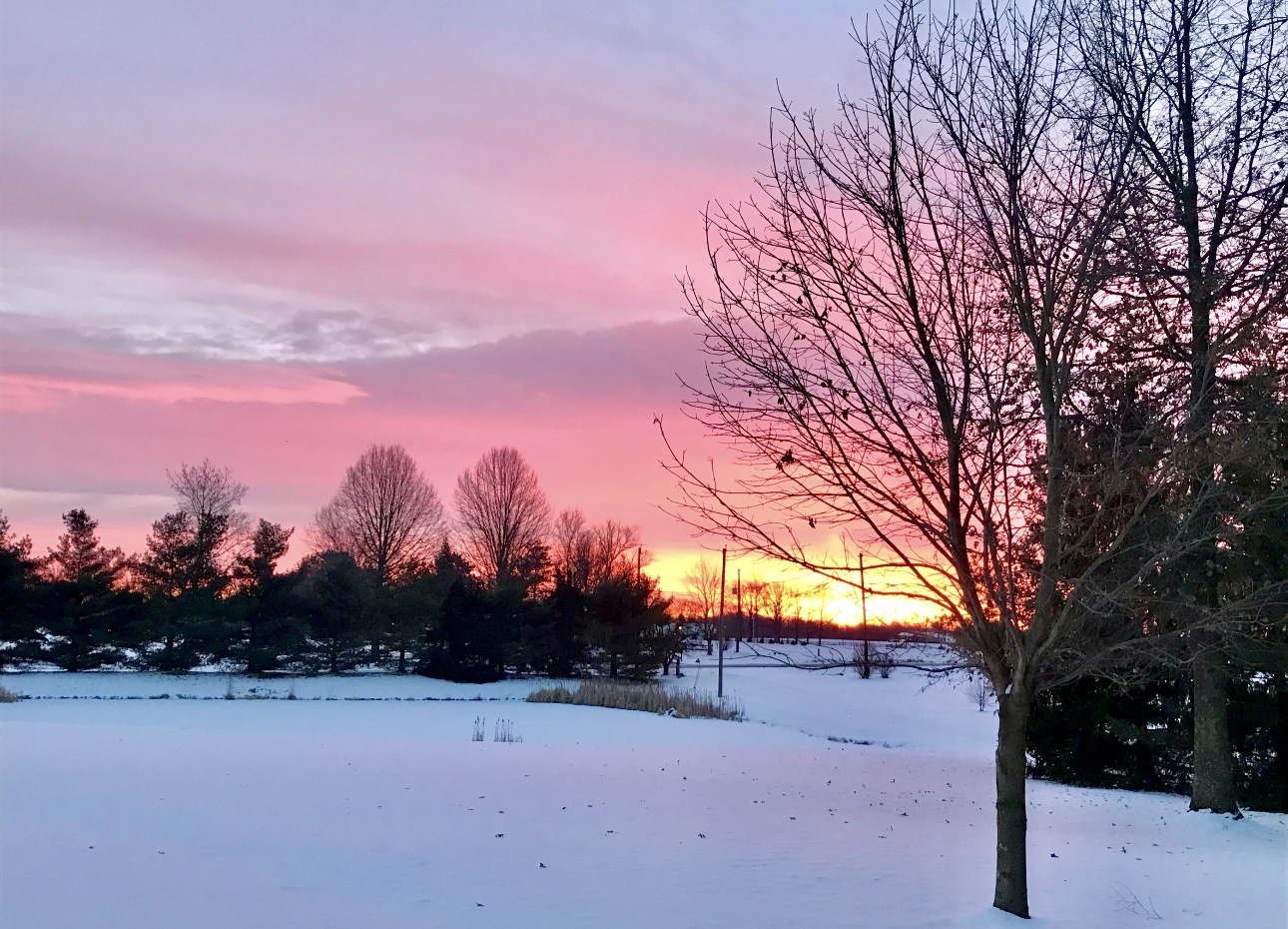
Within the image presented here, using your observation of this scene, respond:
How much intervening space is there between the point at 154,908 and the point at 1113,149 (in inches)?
302

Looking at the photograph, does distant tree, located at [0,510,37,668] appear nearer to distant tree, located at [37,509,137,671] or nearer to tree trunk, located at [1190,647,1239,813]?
distant tree, located at [37,509,137,671]

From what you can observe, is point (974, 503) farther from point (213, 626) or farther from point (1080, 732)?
point (213, 626)

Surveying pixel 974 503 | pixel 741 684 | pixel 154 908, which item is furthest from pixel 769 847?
pixel 741 684

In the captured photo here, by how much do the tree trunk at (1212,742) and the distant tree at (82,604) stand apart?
34410mm

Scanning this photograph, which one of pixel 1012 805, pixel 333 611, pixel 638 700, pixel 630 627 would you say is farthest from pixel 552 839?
pixel 333 611

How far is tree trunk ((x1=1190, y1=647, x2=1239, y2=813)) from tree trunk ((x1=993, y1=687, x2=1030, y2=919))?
252 inches

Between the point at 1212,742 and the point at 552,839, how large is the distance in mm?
8114

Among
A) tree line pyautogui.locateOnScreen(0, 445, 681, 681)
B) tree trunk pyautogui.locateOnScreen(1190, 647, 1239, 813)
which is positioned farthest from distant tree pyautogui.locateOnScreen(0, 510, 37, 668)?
tree trunk pyautogui.locateOnScreen(1190, 647, 1239, 813)

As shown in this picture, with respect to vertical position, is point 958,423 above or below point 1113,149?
below

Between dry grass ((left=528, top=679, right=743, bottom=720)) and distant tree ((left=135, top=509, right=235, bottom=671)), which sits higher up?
distant tree ((left=135, top=509, right=235, bottom=671))

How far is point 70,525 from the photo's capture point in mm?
35875

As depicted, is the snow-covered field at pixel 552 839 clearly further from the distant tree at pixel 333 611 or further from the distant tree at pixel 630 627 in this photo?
the distant tree at pixel 630 627

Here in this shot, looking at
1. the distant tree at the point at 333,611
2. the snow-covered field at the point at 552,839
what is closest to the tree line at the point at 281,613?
the distant tree at the point at 333,611

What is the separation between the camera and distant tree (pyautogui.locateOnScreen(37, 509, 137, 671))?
110 ft
